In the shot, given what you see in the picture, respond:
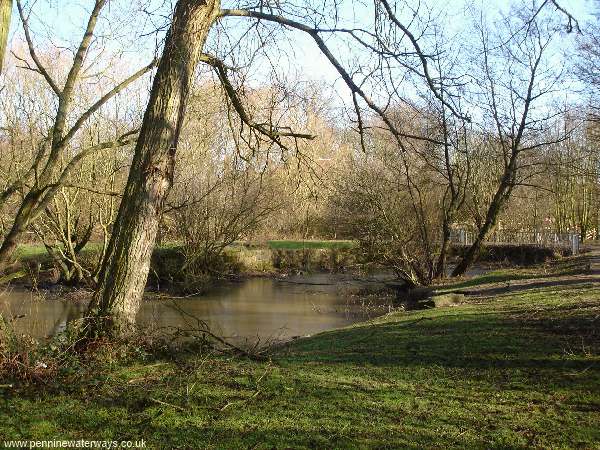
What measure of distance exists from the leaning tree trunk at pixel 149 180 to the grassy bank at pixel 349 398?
24.4 inches

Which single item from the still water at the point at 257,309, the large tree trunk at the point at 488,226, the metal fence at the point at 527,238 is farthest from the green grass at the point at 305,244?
the large tree trunk at the point at 488,226

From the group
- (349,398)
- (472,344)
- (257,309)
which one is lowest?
(257,309)

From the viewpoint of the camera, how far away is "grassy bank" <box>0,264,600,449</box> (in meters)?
4.34

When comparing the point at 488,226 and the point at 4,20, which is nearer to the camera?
the point at 4,20

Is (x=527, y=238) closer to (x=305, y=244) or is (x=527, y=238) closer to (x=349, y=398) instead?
(x=305, y=244)

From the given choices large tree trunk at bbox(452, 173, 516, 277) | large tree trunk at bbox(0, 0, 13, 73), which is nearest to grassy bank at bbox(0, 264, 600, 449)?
large tree trunk at bbox(0, 0, 13, 73)

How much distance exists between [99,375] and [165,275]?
64.0ft

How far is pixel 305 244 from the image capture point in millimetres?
31188

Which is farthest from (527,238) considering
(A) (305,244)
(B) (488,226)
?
(A) (305,244)

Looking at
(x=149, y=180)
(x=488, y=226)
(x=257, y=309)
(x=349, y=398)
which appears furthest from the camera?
(x=488, y=226)

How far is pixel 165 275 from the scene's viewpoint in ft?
80.7

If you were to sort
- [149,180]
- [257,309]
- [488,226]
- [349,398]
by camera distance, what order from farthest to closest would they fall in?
[488,226]
[257,309]
[149,180]
[349,398]

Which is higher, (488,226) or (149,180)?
(488,226)

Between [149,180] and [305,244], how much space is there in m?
25.1
